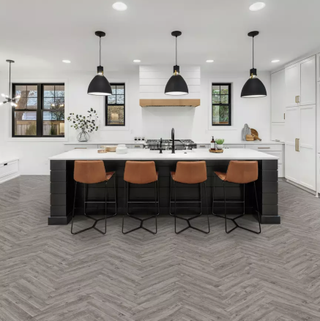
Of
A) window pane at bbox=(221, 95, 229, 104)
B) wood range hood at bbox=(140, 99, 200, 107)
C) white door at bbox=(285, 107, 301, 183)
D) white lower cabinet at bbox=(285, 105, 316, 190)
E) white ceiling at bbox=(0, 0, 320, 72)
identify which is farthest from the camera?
window pane at bbox=(221, 95, 229, 104)

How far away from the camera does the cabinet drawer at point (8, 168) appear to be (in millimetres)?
6328

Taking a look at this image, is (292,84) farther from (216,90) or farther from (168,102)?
(168,102)

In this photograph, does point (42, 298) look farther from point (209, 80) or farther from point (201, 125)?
point (209, 80)

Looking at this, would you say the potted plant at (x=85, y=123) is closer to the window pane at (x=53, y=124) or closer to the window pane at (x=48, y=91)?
the window pane at (x=53, y=124)

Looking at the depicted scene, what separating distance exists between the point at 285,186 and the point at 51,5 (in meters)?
5.47

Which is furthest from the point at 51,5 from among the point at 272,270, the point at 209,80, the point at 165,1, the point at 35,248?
the point at 209,80

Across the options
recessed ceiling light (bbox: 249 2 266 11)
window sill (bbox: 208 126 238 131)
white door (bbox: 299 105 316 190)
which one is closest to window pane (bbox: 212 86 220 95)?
window sill (bbox: 208 126 238 131)

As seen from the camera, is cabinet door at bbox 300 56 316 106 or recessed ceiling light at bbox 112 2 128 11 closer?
recessed ceiling light at bbox 112 2 128 11

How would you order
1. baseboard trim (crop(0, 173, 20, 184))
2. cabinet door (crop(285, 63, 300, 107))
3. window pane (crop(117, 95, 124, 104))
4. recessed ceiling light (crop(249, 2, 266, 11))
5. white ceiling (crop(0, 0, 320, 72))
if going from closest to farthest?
recessed ceiling light (crop(249, 2, 266, 11))
white ceiling (crop(0, 0, 320, 72))
cabinet door (crop(285, 63, 300, 107))
baseboard trim (crop(0, 173, 20, 184))
window pane (crop(117, 95, 124, 104))

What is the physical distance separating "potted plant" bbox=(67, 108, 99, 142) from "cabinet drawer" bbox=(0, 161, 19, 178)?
6.02 feet

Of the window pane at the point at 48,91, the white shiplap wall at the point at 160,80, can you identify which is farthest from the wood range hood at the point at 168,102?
the window pane at the point at 48,91

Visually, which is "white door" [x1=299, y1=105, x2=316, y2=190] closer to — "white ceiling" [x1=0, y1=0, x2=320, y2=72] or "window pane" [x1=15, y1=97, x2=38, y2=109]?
"white ceiling" [x1=0, y1=0, x2=320, y2=72]

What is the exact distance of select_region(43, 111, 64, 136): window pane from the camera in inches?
280

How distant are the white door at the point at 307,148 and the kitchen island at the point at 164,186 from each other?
82.8 inches
